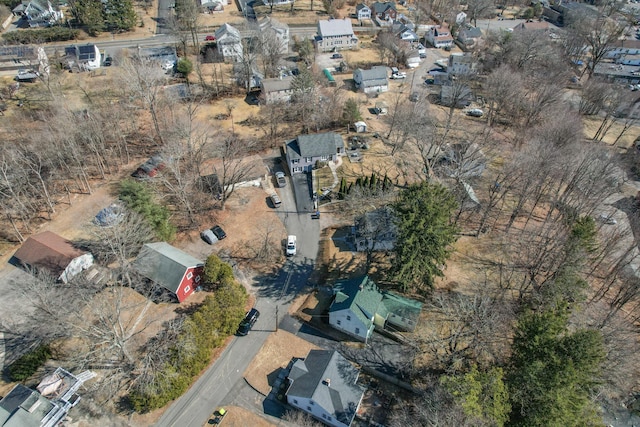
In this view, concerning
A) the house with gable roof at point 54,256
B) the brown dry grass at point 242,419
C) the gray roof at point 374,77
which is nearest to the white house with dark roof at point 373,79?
the gray roof at point 374,77

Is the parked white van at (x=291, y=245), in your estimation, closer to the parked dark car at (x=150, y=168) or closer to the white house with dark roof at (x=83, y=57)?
the parked dark car at (x=150, y=168)

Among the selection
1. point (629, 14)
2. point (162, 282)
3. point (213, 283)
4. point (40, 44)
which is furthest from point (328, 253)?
point (629, 14)

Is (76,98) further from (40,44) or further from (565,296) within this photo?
(565,296)

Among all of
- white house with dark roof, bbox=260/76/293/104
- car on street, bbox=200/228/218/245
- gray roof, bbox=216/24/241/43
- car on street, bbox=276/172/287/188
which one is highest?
gray roof, bbox=216/24/241/43

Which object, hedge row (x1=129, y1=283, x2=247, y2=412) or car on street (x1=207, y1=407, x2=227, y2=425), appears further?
car on street (x1=207, y1=407, x2=227, y2=425)

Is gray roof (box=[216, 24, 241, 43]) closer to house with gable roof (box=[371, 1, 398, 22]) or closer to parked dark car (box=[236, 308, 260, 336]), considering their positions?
house with gable roof (box=[371, 1, 398, 22])

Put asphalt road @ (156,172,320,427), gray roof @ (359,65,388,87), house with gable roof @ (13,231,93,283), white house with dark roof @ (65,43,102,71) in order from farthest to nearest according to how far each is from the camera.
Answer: white house with dark roof @ (65,43,102,71)
gray roof @ (359,65,388,87)
house with gable roof @ (13,231,93,283)
asphalt road @ (156,172,320,427)

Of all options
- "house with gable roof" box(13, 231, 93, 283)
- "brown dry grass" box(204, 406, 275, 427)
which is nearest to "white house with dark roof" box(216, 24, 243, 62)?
"house with gable roof" box(13, 231, 93, 283)

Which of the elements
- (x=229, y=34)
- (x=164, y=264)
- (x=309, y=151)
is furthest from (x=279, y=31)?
(x=164, y=264)

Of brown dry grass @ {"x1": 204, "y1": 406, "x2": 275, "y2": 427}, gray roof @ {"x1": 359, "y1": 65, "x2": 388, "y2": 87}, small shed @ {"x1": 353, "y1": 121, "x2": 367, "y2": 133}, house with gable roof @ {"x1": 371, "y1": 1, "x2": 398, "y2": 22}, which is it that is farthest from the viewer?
house with gable roof @ {"x1": 371, "y1": 1, "x2": 398, "y2": 22}
